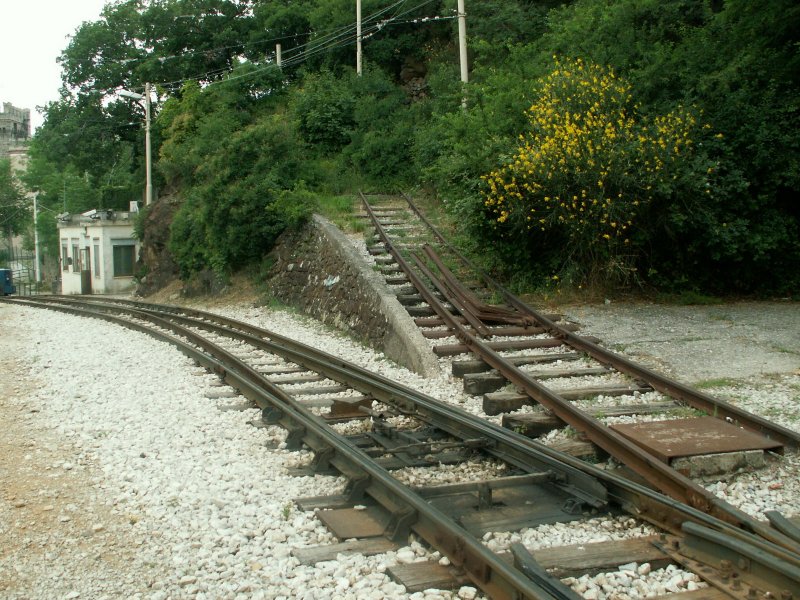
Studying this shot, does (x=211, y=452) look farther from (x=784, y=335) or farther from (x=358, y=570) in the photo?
(x=784, y=335)

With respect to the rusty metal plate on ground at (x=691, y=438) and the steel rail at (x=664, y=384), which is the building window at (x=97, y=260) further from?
the rusty metal plate on ground at (x=691, y=438)

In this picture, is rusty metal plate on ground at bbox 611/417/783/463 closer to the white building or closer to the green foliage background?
the green foliage background

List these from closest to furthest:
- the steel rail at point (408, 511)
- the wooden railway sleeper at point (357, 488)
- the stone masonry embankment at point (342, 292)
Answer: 1. the steel rail at point (408, 511)
2. the wooden railway sleeper at point (357, 488)
3. the stone masonry embankment at point (342, 292)

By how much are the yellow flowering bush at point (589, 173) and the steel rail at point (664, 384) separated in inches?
53.2

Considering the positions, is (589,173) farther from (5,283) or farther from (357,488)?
(5,283)

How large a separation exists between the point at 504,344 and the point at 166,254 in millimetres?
21462

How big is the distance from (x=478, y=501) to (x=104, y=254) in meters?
37.8

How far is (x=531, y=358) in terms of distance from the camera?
359 inches

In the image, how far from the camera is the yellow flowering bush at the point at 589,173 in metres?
11.7

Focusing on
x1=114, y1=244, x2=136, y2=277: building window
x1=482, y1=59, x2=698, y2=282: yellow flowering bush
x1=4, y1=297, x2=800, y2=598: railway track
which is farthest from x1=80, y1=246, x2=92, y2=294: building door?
x1=4, y1=297, x2=800, y2=598: railway track

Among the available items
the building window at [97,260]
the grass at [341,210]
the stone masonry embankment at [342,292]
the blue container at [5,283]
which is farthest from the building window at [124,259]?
the stone masonry embankment at [342,292]

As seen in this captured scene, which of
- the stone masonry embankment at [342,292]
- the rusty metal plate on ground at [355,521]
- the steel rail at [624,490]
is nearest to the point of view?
the steel rail at [624,490]

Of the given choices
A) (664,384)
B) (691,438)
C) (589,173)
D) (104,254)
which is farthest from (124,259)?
(691,438)

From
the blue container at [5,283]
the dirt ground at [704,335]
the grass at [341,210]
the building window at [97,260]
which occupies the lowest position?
the blue container at [5,283]
